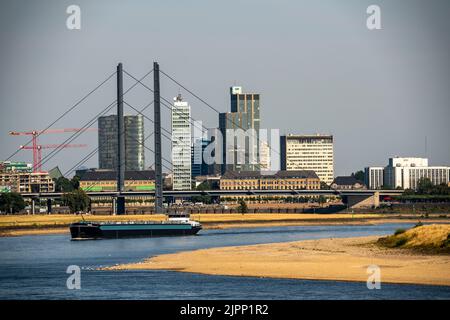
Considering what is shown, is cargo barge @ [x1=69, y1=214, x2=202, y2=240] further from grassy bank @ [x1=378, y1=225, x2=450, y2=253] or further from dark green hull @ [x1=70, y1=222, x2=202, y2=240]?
grassy bank @ [x1=378, y1=225, x2=450, y2=253]

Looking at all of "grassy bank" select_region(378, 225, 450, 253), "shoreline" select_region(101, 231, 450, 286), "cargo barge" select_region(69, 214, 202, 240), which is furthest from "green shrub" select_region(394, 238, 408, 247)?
"cargo barge" select_region(69, 214, 202, 240)

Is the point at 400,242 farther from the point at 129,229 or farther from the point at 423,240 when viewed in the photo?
the point at 129,229

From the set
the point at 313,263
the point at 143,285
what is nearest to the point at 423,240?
the point at 313,263

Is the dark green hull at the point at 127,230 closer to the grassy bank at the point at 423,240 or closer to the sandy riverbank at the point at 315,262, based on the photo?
the sandy riverbank at the point at 315,262

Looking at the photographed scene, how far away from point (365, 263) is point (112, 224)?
67.5 m

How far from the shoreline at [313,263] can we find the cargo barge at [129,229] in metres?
36.8

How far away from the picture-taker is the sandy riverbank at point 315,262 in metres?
79.8

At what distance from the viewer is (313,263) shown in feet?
297

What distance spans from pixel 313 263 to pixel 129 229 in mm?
64078

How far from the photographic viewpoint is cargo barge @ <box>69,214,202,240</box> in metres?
147

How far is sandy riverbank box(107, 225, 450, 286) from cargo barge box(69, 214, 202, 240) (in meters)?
37.7

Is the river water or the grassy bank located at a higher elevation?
the grassy bank
